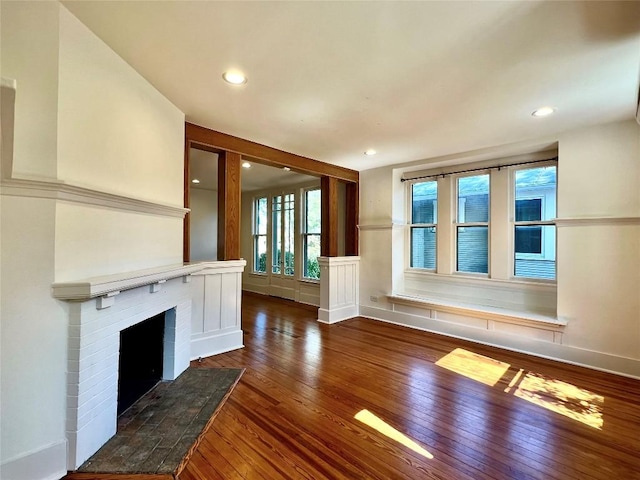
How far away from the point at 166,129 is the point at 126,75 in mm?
558

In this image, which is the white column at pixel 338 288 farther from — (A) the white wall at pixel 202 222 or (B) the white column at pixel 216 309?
(A) the white wall at pixel 202 222

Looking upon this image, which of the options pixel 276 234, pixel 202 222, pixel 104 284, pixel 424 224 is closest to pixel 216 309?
pixel 104 284

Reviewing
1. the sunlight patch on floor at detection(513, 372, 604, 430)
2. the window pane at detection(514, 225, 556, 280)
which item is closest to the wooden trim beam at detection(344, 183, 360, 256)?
the window pane at detection(514, 225, 556, 280)

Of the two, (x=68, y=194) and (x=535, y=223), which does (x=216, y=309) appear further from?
(x=535, y=223)

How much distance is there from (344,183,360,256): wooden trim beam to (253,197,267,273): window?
272cm

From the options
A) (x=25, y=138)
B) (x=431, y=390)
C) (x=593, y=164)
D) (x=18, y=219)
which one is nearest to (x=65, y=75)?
(x=25, y=138)

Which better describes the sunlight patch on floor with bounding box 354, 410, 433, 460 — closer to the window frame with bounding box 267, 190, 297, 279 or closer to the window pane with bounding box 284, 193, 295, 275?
the window frame with bounding box 267, 190, 297, 279

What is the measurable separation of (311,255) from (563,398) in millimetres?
4569

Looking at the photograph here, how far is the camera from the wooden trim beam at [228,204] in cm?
335

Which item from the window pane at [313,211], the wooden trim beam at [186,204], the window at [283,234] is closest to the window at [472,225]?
the window pane at [313,211]

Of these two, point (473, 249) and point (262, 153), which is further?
point (473, 249)

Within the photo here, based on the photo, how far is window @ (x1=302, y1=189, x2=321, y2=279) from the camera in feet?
20.3

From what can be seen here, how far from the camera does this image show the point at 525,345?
3.45 m

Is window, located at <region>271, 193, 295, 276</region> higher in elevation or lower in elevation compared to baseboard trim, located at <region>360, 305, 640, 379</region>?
higher
